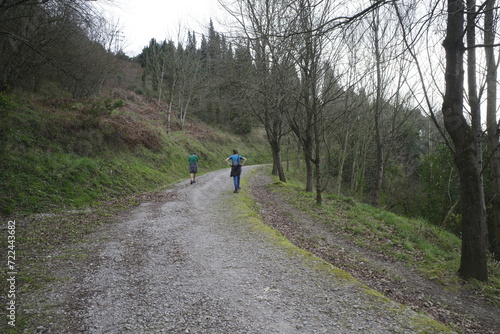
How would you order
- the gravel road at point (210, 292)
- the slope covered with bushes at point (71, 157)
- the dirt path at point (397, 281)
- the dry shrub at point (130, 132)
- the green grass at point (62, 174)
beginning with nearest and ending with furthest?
the gravel road at point (210, 292) < the dirt path at point (397, 281) < the green grass at point (62, 174) < the slope covered with bushes at point (71, 157) < the dry shrub at point (130, 132)

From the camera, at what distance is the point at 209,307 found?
3.52 metres

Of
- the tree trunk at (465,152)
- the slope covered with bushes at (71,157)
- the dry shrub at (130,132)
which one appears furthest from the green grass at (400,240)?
the dry shrub at (130,132)

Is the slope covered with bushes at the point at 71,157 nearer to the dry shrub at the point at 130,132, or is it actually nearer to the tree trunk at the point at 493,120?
the dry shrub at the point at 130,132

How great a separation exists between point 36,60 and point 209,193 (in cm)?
1079

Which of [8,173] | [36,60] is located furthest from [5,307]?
[36,60]

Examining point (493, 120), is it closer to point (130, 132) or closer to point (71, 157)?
point (71, 157)

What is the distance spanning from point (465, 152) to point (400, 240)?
374 cm

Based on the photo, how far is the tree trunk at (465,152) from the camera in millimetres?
4723

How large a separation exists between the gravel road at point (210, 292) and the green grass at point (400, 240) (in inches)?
104

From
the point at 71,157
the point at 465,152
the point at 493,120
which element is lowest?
the point at 71,157

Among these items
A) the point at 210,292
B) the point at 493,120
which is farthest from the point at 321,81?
the point at 210,292

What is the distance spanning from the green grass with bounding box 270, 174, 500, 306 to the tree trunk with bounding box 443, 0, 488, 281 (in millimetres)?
463

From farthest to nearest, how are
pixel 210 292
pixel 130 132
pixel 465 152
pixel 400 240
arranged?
1. pixel 130 132
2. pixel 400 240
3. pixel 465 152
4. pixel 210 292

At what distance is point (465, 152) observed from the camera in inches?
193
